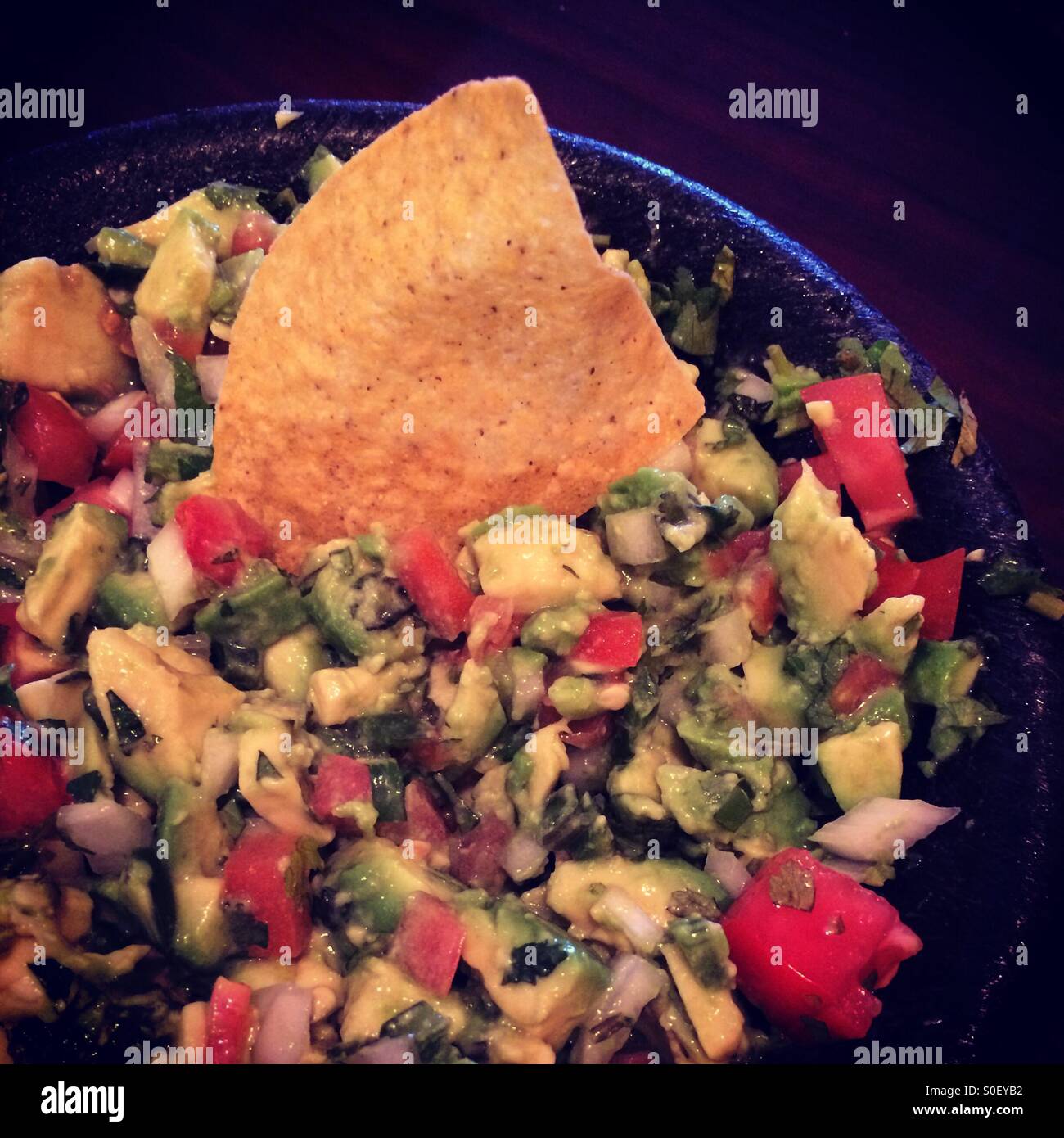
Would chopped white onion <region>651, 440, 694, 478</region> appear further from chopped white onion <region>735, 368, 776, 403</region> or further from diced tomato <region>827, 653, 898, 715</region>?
diced tomato <region>827, 653, 898, 715</region>

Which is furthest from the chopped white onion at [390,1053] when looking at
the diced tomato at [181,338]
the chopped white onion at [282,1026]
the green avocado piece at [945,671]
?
the diced tomato at [181,338]

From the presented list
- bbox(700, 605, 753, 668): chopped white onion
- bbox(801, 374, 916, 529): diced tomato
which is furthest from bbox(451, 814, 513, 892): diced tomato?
bbox(801, 374, 916, 529): diced tomato

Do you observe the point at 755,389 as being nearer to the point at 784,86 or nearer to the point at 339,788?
the point at 339,788

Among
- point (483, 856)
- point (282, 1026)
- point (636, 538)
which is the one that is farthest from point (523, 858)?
point (636, 538)

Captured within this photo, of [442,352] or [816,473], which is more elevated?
[442,352]

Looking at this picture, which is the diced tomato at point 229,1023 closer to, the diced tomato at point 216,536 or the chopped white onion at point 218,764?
the chopped white onion at point 218,764

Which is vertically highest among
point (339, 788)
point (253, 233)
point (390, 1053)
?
point (253, 233)
